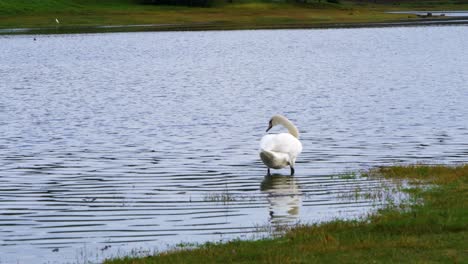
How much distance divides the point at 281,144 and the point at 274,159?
652 mm

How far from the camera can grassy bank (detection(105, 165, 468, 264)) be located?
1373 centimetres

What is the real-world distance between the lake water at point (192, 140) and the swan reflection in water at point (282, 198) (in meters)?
0.04

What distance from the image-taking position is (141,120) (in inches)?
1572

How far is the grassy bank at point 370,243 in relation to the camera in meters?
13.7

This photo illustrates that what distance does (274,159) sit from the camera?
971 inches

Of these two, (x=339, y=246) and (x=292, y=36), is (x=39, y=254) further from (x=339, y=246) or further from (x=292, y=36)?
(x=292, y=36)

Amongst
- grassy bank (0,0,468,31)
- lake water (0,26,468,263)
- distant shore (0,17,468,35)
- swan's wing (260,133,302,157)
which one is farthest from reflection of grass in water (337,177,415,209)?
grassy bank (0,0,468,31)

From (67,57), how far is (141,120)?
4635 cm

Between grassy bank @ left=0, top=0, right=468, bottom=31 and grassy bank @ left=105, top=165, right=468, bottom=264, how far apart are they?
118 m

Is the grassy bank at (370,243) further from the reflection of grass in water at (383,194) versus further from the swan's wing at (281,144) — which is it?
the swan's wing at (281,144)

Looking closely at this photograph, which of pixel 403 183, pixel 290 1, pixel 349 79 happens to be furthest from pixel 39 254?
pixel 290 1

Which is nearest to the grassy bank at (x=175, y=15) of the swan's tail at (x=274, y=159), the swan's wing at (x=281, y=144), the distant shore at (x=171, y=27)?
the distant shore at (x=171, y=27)

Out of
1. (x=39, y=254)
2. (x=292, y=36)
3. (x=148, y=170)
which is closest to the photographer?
(x=39, y=254)

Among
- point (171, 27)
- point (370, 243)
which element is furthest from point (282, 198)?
point (171, 27)
